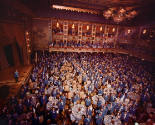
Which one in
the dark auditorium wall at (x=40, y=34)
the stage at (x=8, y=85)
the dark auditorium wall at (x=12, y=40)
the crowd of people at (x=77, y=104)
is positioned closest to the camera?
the crowd of people at (x=77, y=104)

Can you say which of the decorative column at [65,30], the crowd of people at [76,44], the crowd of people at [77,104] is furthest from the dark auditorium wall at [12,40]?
A: the decorative column at [65,30]

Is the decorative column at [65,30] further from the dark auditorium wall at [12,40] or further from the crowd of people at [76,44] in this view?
the dark auditorium wall at [12,40]

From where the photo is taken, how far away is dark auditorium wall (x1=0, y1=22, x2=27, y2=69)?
1143 cm

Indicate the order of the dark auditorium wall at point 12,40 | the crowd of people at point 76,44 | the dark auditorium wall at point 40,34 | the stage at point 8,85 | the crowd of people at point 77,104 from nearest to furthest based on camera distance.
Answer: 1. the crowd of people at point 77,104
2. the stage at point 8,85
3. the dark auditorium wall at point 12,40
4. the crowd of people at point 76,44
5. the dark auditorium wall at point 40,34

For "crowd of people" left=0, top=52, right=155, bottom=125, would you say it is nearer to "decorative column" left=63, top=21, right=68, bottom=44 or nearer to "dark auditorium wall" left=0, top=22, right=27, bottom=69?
"dark auditorium wall" left=0, top=22, right=27, bottom=69

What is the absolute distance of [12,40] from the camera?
1300 centimetres

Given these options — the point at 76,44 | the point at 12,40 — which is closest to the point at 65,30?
the point at 76,44

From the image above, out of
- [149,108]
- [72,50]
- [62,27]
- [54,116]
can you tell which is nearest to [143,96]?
[149,108]

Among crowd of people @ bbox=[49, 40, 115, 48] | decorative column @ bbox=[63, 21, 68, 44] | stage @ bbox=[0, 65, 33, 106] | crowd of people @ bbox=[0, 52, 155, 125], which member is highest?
decorative column @ bbox=[63, 21, 68, 44]

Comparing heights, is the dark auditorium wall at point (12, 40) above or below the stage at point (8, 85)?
above

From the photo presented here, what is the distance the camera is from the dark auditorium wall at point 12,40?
37.5 feet

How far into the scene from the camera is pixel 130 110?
317 inches

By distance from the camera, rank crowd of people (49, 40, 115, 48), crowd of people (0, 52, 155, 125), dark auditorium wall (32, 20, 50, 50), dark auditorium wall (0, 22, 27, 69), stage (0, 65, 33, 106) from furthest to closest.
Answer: dark auditorium wall (32, 20, 50, 50) → crowd of people (49, 40, 115, 48) → dark auditorium wall (0, 22, 27, 69) → stage (0, 65, 33, 106) → crowd of people (0, 52, 155, 125)

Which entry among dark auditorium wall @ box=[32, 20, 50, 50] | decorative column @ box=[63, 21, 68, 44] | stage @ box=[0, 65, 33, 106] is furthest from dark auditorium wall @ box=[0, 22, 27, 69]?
decorative column @ box=[63, 21, 68, 44]
